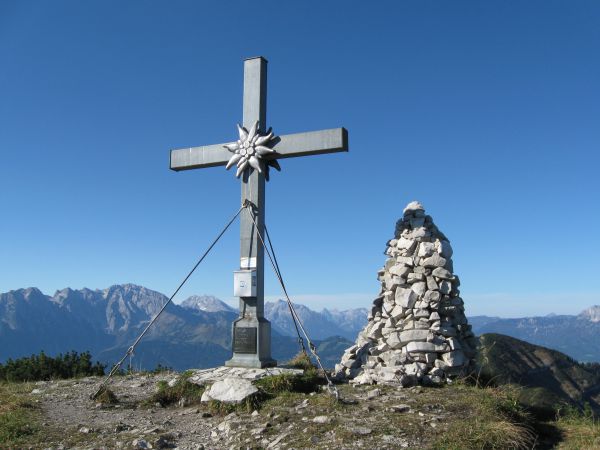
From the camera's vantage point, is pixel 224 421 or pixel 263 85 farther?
pixel 263 85

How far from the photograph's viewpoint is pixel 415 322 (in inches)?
460

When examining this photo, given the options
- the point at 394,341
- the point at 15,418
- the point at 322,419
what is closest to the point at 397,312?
the point at 394,341

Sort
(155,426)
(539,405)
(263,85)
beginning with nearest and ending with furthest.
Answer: (155,426) → (539,405) → (263,85)

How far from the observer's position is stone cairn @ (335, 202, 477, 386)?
36.6 ft

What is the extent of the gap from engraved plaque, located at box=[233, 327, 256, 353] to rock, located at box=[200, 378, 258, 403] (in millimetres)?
2250

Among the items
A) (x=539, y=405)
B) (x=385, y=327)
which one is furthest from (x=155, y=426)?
(x=539, y=405)

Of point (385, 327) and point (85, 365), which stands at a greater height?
point (385, 327)

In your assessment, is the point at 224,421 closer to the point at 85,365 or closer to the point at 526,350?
the point at 85,365

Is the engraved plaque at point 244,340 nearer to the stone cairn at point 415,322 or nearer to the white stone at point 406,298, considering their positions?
the stone cairn at point 415,322

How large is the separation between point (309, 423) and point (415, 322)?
14.7ft

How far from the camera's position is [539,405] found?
34.8ft

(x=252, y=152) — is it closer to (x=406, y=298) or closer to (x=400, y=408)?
(x=406, y=298)

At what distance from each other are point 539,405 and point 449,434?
427cm

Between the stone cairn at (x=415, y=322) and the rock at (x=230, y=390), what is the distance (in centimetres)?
267
